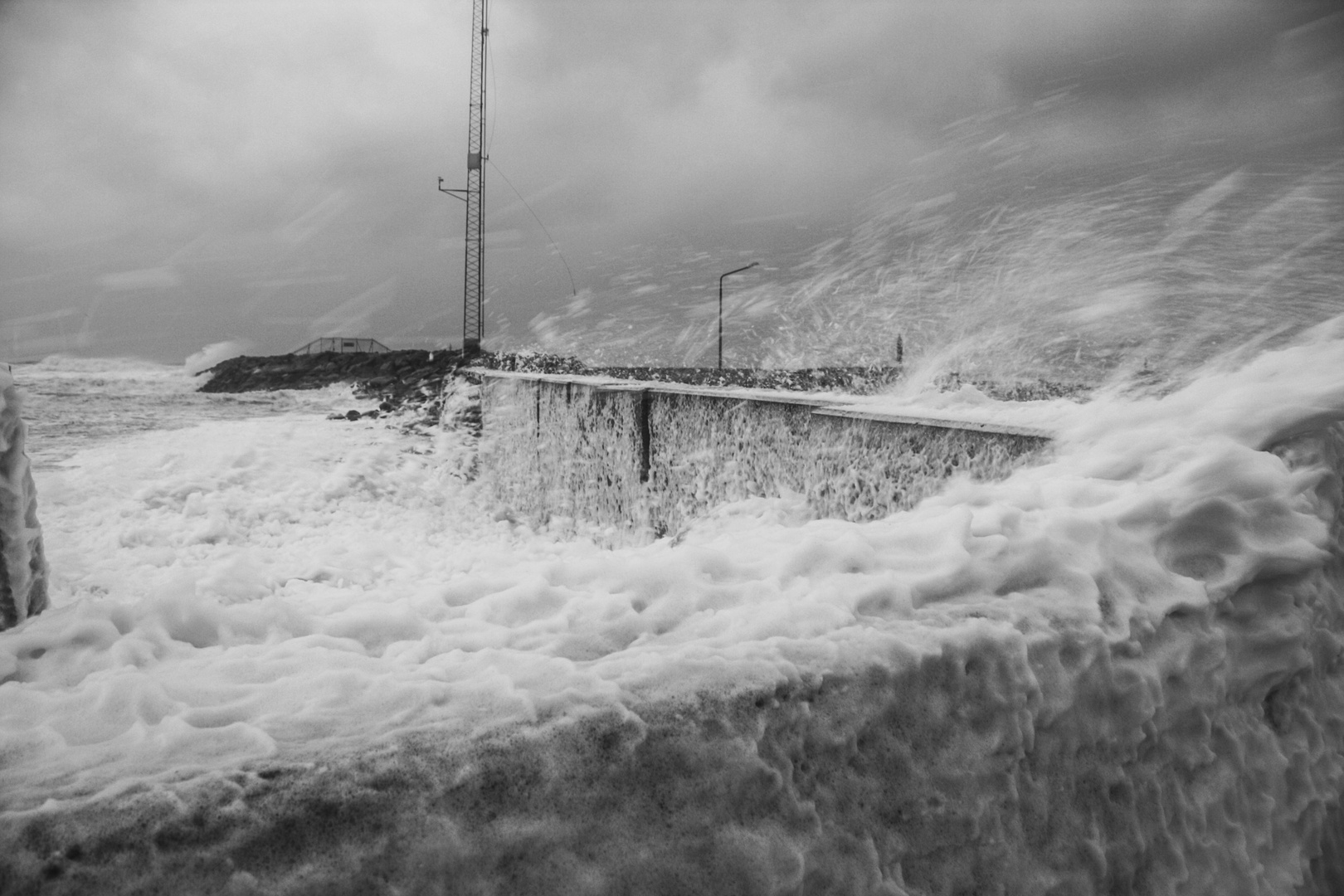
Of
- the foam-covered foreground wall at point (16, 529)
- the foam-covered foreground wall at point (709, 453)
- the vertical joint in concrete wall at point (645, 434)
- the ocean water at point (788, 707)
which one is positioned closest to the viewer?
the ocean water at point (788, 707)

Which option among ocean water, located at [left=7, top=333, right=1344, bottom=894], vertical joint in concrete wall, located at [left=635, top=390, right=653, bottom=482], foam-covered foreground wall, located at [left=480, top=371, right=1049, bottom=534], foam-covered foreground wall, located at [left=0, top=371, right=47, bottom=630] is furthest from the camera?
vertical joint in concrete wall, located at [left=635, top=390, right=653, bottom=482]

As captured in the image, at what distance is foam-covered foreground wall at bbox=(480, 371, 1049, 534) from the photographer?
3980 millimetres

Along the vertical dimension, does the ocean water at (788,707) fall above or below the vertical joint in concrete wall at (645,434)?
below

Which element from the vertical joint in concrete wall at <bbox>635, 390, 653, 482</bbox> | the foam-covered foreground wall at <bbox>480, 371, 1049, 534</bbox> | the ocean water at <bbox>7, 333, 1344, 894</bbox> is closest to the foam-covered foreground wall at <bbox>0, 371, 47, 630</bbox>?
the ocean water at <bbox>7, 333, 1344, 894</bbox>

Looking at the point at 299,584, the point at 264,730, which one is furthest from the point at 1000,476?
the point at 299,584

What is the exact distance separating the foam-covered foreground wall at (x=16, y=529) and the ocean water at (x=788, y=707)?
88 mm

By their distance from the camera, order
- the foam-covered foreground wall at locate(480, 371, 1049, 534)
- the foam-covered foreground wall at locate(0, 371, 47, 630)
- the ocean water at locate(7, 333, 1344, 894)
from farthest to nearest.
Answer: the foam-covered foreground wall at locate(480, 371, 1049, 534) < the foam-covered foreground wall at locate(0, 371, 47, 630) < the ocean water at locate(7, 333, 1344, 894)

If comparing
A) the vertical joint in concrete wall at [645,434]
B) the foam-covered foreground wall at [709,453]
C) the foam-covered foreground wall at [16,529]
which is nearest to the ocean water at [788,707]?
the foam-covered foreground wall at [16,529]

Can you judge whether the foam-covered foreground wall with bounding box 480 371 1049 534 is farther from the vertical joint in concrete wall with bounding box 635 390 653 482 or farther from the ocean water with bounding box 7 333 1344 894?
the ocean water with bounding box 7 333 1344 894

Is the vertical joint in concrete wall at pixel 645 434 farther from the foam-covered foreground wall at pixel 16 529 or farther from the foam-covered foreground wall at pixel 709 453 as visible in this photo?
the foam-covered foreground wall at pixel 16 529

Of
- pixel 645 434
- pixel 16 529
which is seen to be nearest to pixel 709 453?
pixel 645 434

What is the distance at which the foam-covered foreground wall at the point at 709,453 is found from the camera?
13.1ft

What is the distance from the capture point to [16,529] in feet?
7.20

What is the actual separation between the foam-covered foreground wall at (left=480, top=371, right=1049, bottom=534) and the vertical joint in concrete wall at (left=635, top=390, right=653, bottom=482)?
1cm
